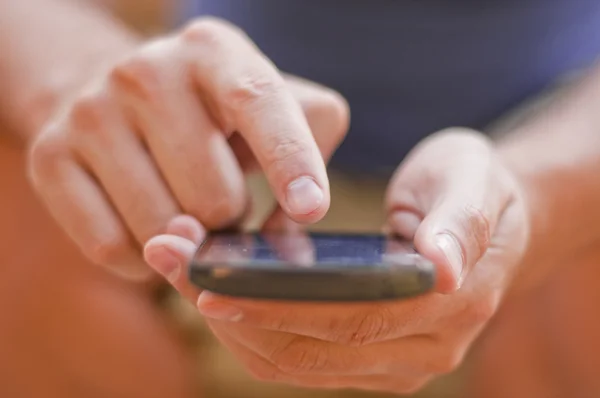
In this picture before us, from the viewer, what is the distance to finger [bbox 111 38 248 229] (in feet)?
1.61

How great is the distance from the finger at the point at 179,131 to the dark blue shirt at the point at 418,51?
1.08 feet

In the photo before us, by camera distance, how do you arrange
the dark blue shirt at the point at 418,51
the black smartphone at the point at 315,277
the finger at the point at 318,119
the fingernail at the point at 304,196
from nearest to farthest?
the black smartphone at the point at 315,277 < the fingernail at the point at 304,196 < the finger at the point at 318,119 < the dark blue shirt at the point at 418,51

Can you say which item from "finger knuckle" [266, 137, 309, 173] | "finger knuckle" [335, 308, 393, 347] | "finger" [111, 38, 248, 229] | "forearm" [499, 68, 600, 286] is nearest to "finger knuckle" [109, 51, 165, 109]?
"finger" [111, 38, 248, 229]

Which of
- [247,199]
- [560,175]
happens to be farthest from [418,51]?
[247,199]

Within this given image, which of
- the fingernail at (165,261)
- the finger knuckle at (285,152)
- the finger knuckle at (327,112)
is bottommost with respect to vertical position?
A: the fingernail at (165,261)

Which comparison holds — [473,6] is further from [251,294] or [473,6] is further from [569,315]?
[251,294]

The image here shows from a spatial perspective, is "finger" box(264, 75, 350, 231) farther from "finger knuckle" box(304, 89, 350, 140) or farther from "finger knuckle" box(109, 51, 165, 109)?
"finger knuckle" box(109, 51, 165, 109)

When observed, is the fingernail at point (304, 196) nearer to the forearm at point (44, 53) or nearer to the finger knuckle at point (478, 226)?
the finger knuckle at point (478, 226)

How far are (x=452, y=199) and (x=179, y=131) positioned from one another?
0.64 ft

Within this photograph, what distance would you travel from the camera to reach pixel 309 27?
0.81 metres

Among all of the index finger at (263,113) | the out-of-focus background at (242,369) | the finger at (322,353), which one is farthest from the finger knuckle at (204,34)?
the out-of-focus background at (242,369)

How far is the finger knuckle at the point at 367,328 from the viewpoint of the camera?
1.35 ft

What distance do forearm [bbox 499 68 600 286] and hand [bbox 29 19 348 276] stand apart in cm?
28

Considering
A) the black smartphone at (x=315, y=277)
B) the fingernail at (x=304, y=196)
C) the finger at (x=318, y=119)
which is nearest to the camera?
the black smartphone at (x=315, y=277)
